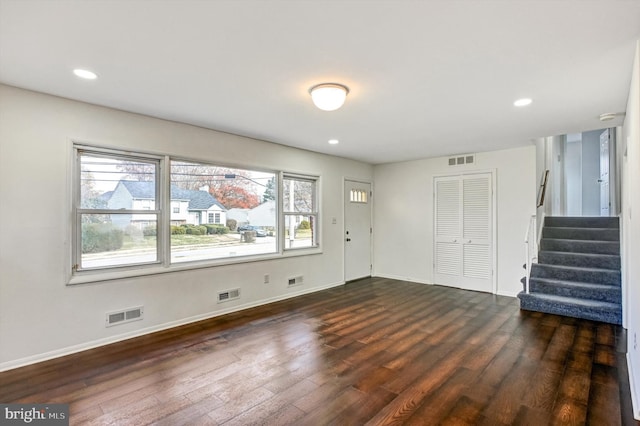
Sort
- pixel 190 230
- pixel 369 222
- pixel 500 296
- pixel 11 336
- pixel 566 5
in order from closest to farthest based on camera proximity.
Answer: pixel 566 5 < pixel 11 336 < pixel 190 230 < pixel 500 296 < pixel 369 222

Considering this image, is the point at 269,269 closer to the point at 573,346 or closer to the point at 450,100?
the point at 450,100

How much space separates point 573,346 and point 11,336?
535 centimetres

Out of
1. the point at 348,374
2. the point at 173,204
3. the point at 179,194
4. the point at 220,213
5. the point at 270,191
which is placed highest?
the point at 270,191

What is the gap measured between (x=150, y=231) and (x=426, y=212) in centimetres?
487

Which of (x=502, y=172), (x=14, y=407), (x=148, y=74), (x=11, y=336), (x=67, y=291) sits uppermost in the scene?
(x=148, y=74)

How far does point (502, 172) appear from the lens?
5473 mm

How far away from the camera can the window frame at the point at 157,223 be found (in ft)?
10.5

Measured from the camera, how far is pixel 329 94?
2.81m

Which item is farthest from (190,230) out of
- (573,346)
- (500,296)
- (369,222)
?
(500,296)

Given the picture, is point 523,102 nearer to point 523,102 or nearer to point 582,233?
point 523,102

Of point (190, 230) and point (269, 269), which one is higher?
point (190, 230)

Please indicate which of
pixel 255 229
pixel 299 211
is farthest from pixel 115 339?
pixel 299 211

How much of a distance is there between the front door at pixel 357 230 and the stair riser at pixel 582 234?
10.8ft

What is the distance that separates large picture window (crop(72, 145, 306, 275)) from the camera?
11.0 feet
